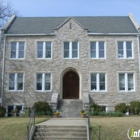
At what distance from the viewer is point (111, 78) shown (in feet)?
81.4

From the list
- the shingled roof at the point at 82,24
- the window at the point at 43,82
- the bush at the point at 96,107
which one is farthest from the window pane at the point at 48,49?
the bush at the point at 96,107

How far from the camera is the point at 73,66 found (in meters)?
25.0

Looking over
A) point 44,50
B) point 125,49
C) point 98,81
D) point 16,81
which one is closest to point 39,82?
point 16,81

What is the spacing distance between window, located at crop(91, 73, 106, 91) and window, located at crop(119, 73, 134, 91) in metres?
1.74

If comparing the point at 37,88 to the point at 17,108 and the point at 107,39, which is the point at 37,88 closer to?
the point at 17,108

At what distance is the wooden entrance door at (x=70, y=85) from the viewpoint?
1003 inches

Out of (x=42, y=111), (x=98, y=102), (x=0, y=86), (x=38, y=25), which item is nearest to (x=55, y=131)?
(x=42, y=111)

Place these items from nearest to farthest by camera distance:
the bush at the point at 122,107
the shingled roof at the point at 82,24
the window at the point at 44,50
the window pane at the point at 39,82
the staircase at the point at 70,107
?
1. the staircase at the point at 70,107
2. the bush at the point at 122,107
3. the window pane at the point at 39,82
4. the window at the point at 44,50
5. the shingled roof at the point at 82,24

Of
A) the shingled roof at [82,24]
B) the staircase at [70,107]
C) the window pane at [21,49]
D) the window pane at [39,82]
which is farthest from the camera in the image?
the shingled roof at [82,24]

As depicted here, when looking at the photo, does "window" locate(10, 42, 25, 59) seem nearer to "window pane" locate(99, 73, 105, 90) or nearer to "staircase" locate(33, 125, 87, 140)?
"window pane" locate(99, 73, 105, 90)

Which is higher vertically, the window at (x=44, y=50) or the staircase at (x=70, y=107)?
the window at (x=44, y=50)

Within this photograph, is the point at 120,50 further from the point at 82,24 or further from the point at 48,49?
the point at 48,49

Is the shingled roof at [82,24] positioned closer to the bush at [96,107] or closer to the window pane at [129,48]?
the window pane at [129,48]

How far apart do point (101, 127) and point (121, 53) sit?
564 inches
